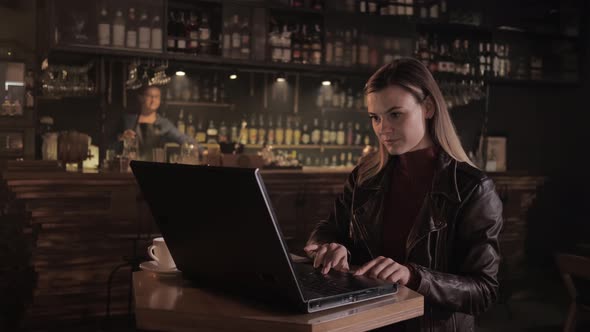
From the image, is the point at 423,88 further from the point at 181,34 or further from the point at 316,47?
the point at 316,47

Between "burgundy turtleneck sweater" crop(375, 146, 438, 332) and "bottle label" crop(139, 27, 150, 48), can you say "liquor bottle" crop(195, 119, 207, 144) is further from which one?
"burgundy turtleneck sweater" crop(375, 146, 438, 332)

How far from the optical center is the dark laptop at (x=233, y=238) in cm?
100

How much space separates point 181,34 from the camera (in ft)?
17.9

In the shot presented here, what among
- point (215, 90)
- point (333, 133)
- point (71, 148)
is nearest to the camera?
point (71, 148)

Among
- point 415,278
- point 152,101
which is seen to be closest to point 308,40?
point 152,101

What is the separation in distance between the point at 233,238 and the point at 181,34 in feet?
15.3

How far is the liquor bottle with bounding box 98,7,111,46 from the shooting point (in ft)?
16.0

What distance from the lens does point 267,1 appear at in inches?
217

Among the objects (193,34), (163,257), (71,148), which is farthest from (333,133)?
(163,257)

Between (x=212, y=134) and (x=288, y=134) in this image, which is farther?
(x=288, y=134)

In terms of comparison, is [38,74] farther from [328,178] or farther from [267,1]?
[328,178]

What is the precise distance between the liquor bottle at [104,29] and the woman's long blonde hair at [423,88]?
3.70 metres

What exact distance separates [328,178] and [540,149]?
3.63 meters

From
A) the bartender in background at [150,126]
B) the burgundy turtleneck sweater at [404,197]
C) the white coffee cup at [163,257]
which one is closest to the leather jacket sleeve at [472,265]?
the burgundy turtleneck sweater at [404,197]
